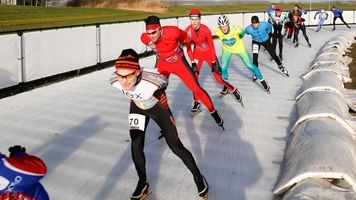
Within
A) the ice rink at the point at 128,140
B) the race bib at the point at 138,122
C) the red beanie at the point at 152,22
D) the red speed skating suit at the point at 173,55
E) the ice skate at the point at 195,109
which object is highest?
the red beanie at the point at 152,22

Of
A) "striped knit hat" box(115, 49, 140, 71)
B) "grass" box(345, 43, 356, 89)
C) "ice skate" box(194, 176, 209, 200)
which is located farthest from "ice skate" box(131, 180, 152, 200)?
"grass" box(345, 43, 356, 89)

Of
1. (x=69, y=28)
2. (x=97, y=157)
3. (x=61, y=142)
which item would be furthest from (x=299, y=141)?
(x=69, y=28)

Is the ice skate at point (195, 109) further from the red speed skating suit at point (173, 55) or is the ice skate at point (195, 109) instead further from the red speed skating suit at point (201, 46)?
the red speed skating suit at point (173, 55)

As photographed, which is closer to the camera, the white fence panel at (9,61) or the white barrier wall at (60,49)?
the white fence panel at (9,61)

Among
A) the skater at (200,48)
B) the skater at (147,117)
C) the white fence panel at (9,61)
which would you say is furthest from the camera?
the white fence panel at (9,61)

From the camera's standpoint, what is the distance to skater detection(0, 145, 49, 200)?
1953mm

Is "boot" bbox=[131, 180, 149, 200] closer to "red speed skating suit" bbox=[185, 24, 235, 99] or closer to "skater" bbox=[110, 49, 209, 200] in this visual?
"skater" bbox=[110, 49, 209, 200]

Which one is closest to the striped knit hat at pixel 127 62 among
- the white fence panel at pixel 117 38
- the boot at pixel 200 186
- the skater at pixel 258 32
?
the boot at pixel 200 186

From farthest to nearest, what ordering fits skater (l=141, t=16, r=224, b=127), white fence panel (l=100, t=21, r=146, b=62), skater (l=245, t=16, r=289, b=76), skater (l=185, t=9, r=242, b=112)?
white fence panel (l=100, t=21, r=146, b=62), skater (l=245, t=16, r=289, b=76), skater (l=185, t=9, r=242, b=112), skater (l=141, t=16, r=224, b=127)

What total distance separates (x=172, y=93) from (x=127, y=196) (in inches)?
183

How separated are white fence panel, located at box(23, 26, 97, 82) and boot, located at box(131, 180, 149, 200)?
551 cm

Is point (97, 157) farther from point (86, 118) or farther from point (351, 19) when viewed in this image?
point (351, 19)

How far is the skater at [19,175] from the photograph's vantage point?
195 centimetres

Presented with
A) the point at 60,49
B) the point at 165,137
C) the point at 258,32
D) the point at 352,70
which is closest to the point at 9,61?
the point at 60,49
